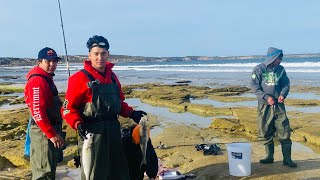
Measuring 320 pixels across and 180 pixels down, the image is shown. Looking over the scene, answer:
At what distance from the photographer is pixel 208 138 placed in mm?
10109

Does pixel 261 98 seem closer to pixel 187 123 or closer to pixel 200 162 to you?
pixel 200 162

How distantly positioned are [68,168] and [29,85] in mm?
3811

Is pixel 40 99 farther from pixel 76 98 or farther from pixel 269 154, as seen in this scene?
pixel 269 154

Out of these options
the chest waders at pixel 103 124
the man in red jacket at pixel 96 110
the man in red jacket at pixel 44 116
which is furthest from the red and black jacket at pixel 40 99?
the chest waders at pixel 103 124

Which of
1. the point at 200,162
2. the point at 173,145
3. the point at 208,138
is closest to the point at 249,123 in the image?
the point at 208,138

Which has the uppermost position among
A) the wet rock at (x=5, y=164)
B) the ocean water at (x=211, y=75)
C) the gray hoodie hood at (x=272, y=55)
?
the gray hoodie hood at (x=272, y=55)

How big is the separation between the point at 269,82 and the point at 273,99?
36 cm

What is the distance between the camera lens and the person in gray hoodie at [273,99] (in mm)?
6609

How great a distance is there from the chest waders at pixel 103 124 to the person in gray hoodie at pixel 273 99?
11.4ft

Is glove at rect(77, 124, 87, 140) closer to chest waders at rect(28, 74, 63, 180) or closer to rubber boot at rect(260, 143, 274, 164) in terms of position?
chest waders at rect(28, 74, 63, 180)

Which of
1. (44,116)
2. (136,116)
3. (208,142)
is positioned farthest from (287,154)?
(44,116)

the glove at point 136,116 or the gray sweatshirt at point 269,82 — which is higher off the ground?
the gray sweatshirt at point 269,82

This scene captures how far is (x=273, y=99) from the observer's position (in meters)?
6.59

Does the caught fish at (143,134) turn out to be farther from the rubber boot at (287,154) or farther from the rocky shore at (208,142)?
the rubber boot at (287,154)
